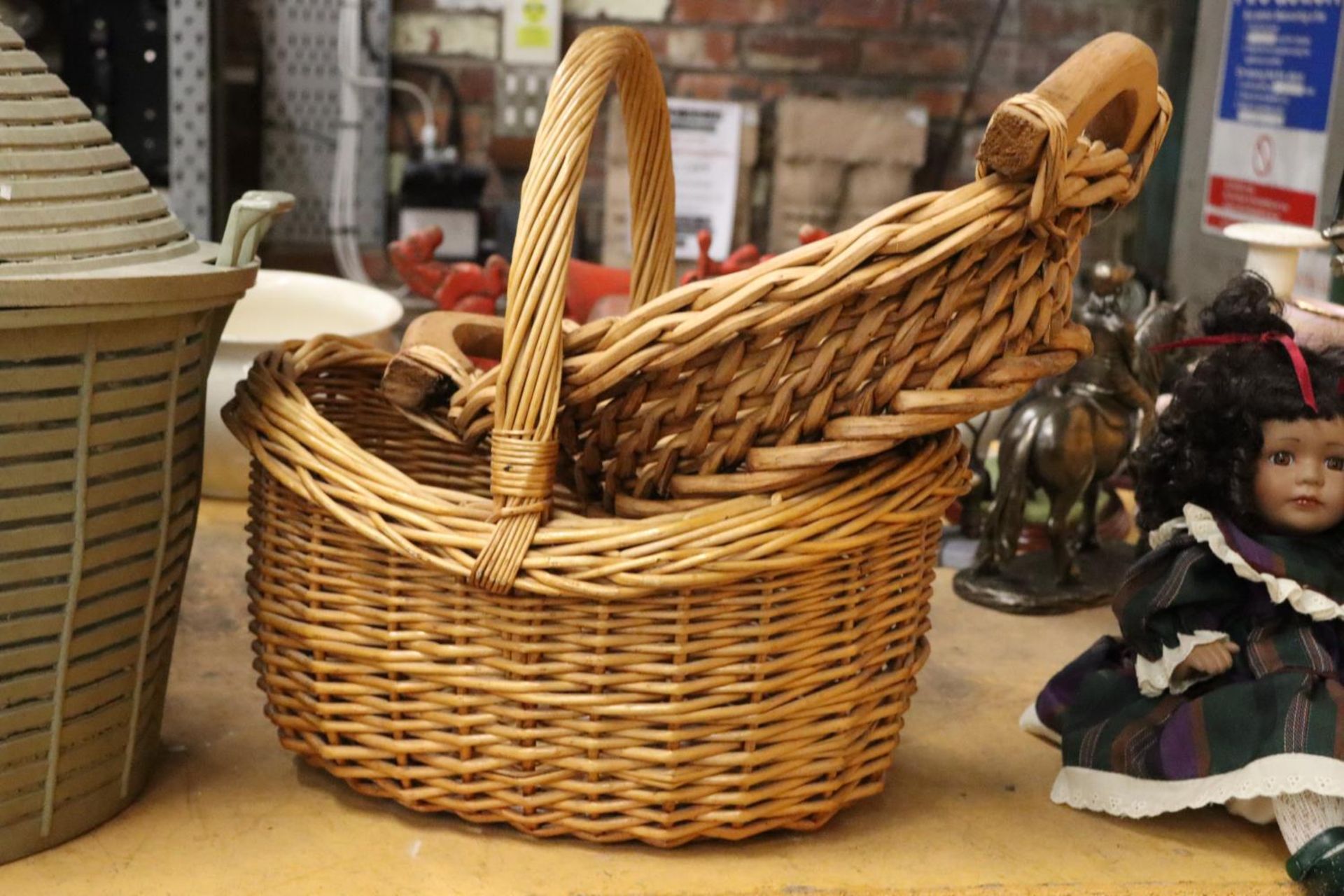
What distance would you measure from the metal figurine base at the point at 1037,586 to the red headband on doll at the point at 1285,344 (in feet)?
1.10

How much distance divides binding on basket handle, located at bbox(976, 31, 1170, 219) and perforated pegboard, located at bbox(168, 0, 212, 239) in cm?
133

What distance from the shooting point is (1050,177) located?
2.40 feet

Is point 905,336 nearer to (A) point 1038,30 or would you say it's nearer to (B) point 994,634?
(B) point 994,634

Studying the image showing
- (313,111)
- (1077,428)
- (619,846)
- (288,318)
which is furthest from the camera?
(313,111)

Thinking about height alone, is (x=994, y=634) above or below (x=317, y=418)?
below

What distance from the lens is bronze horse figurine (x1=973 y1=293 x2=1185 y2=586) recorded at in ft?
3.98

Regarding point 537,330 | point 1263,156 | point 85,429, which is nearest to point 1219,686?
point 537,330

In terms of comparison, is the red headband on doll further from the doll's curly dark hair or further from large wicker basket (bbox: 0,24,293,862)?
large wicker basket (bbox: 0,24,293,862)

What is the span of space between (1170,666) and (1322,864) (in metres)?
0.15

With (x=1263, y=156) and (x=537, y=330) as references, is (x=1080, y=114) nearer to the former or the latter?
(x=537, y=330)

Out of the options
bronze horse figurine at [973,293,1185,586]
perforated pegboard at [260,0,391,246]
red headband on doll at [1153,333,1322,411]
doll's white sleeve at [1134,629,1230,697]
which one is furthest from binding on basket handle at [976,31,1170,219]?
perforated pegboard at [260,0,391,246]

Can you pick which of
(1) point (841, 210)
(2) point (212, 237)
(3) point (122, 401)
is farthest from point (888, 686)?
(1) point (841, 210)

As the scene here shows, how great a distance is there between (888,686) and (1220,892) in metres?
0.22

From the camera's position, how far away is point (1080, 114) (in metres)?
0.75
